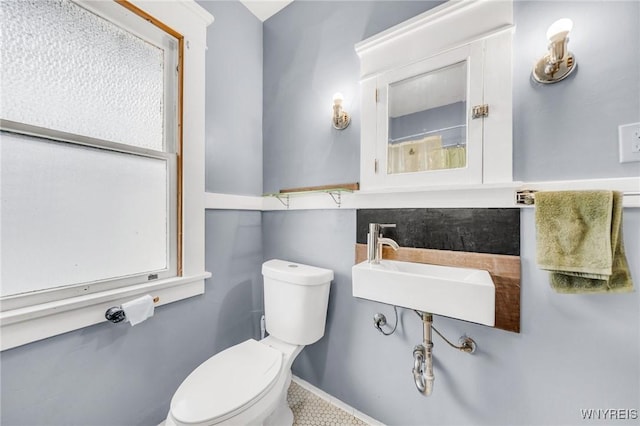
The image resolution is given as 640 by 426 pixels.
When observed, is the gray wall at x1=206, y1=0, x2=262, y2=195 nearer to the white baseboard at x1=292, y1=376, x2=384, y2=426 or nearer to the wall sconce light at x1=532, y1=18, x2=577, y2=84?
the white baseboard at x1=292, y1=376, x2=384, y2=426

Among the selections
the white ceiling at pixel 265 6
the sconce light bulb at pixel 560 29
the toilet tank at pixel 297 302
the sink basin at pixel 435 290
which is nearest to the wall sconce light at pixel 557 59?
the sconce light bulb at pixel 560 29

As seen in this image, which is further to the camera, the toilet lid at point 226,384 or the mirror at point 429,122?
the mirror at point 429,122

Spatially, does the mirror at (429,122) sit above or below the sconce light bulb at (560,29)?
below

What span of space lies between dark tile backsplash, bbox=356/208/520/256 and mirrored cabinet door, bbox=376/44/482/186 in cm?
14

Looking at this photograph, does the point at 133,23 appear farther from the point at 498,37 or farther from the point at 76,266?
the point at 498,37

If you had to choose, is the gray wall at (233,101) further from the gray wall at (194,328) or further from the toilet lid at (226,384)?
the toilet lid at (226,384)

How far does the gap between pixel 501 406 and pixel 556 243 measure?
2.19ft

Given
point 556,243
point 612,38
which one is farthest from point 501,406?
point 612,38

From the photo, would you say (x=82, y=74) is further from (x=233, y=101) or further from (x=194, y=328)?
(x=194, y=328)

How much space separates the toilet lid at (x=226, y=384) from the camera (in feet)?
2.63

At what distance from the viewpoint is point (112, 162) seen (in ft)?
3.37

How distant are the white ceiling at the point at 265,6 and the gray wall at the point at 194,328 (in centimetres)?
6

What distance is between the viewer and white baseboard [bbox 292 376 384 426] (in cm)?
120

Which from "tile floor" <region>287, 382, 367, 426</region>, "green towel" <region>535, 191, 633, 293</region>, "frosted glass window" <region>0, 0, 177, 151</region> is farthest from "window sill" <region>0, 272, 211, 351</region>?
"green towel" <region>535, 191, 633, 293</region>
